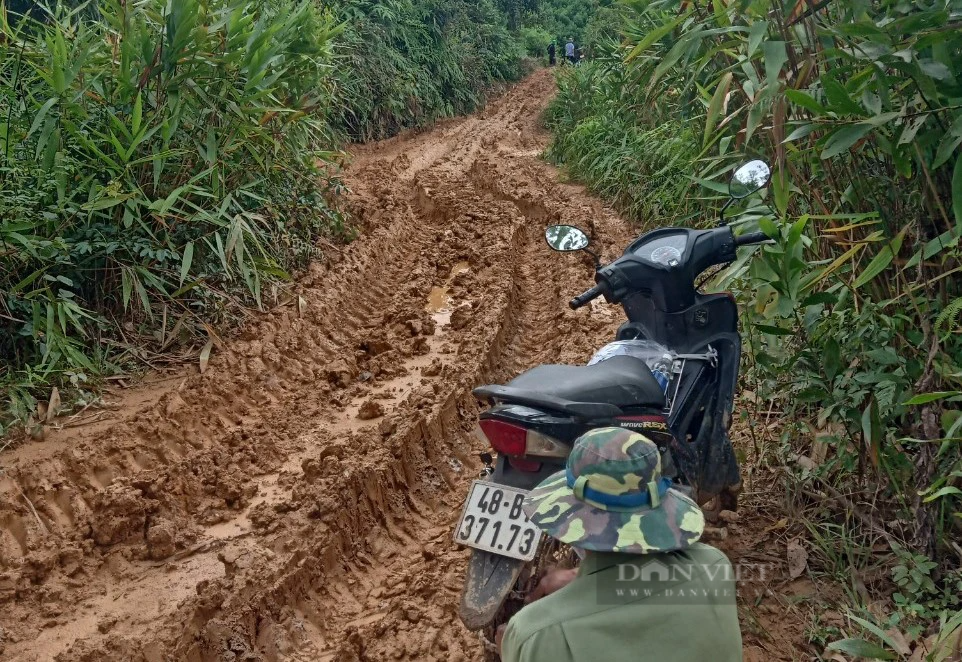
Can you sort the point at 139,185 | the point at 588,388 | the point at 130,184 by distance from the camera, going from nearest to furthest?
the point at 588,388
the point at 130,184
the point at 139,185

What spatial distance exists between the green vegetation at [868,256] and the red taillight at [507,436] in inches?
48.7

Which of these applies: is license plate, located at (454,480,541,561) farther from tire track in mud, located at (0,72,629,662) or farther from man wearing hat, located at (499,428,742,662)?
tire track in mud, located at (0,72,629,662)

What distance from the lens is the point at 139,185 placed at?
5.38 metres

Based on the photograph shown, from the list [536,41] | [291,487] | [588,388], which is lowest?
[536,41]

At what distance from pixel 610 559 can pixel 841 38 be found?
6.87ft

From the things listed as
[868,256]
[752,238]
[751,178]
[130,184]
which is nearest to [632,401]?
[752,238]

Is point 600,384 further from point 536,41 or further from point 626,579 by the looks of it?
point 536,41

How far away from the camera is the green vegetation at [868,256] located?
269cm

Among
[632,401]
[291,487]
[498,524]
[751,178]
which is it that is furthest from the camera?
[291,487]

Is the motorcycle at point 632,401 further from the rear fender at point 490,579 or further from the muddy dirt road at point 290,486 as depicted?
the muddy dirt road at point 290,486

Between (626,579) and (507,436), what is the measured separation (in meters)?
0.76

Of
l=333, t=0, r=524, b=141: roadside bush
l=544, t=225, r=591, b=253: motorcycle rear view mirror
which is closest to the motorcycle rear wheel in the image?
l=544, t=225, r=591, b=253: motorcycle rear view mirror
